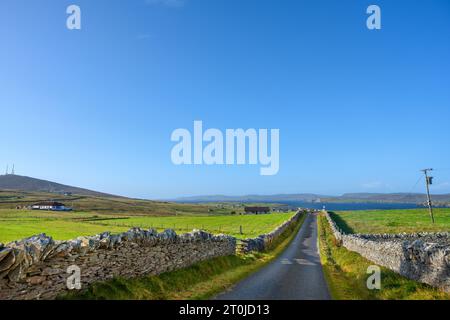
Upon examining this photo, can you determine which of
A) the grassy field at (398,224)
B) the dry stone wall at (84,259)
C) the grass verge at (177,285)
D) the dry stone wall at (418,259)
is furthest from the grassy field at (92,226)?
the dry stone wall at (418,259)

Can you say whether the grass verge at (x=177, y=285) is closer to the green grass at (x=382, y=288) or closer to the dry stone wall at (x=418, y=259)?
the green grass at (x=382, y=288)

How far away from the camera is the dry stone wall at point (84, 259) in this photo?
959 centimetres

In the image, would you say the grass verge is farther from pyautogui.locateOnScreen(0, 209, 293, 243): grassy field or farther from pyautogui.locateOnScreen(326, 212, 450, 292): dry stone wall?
pyautogui.locateOnScreen(0, 209, 293, 243): grassy field

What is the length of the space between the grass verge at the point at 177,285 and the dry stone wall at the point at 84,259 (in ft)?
1.20

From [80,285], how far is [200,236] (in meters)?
11.7

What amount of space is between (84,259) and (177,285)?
5.72 meters

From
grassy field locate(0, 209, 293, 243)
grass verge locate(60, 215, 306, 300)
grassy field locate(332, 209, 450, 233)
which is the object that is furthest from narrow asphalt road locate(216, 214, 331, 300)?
grassy field locate(332, 209, 450, 233)

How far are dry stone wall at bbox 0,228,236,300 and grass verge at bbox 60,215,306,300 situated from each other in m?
0.37

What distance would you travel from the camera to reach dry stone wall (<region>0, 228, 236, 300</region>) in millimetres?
9594

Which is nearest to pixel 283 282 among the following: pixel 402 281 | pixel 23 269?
pixel 402 281

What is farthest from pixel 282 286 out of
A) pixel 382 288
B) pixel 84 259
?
pixel 84 259

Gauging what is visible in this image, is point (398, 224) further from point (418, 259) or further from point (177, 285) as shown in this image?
point (177, 285)
